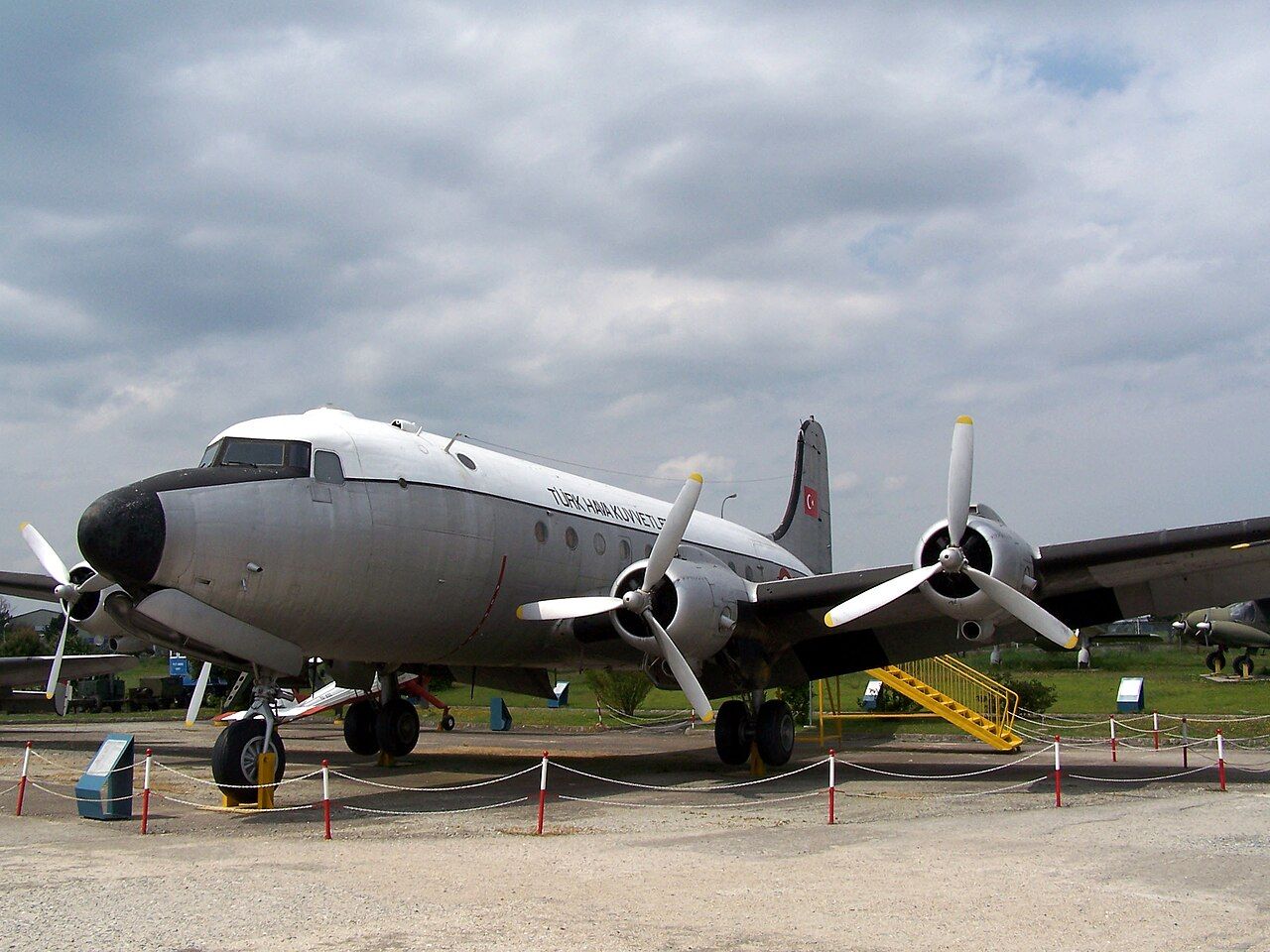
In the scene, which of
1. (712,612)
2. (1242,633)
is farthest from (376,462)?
(1242,633)

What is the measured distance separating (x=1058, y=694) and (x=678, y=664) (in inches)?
1011

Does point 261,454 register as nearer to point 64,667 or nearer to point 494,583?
point 494,583

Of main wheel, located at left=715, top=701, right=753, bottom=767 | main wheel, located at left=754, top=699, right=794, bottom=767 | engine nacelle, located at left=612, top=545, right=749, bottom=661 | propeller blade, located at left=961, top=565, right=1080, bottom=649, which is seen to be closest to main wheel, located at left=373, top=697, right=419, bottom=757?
main wheel, located at left=715, top=701, right=753, bottom=767

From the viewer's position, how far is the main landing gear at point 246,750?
1068 centimetres

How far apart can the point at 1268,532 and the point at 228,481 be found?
1052cm

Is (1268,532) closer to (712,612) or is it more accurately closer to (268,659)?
(712,612)

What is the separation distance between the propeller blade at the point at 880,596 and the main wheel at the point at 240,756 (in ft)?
20.1

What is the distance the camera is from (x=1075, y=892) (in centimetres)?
689

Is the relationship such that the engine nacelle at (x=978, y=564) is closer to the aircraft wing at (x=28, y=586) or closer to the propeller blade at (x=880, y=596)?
the propeller blade at (x=880, y=596)

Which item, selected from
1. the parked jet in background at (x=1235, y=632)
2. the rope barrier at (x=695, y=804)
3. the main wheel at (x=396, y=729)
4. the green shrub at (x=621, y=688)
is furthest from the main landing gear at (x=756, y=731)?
the parked jet in background at (x=1235, y=632)

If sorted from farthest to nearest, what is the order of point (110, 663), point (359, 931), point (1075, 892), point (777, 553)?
point (110, 663) → point (777, 553) → point (1075, 892) → point (359, 931)

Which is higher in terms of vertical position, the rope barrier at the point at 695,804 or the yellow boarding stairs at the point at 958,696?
the yellow boarding stairs at the point at 958,696

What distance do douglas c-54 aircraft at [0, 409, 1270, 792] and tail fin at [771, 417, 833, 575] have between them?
7070 millimetres

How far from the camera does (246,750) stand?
1085cm
